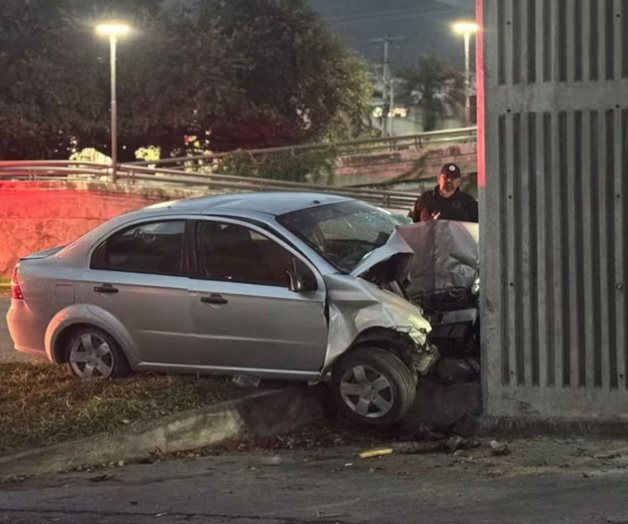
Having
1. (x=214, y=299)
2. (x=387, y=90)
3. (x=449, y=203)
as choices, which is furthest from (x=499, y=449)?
(x=387, y=90)

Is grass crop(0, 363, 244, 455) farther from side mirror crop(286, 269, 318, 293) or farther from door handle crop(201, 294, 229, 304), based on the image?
side mirror crop(286, 269, 318, 293)

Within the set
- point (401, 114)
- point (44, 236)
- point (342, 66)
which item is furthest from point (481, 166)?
point (401, 114)

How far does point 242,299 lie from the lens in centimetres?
663

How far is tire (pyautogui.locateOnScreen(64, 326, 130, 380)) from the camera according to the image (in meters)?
7.13

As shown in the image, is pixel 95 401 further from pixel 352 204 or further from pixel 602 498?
pixel 602 498

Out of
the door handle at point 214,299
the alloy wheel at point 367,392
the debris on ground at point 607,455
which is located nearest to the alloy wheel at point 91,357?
the door handle at point 214,299

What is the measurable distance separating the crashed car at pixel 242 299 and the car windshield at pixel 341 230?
1 centimetres

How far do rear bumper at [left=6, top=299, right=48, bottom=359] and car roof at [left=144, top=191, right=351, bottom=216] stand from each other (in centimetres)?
129

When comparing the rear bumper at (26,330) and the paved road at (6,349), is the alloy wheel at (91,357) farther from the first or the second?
the paved road at (6,349)

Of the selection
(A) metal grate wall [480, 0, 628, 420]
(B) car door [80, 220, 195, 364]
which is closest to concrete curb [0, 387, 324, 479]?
(B) car door [80, 220, 195, 364]

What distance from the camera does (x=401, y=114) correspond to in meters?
60.9

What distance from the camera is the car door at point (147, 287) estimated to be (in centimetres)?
686

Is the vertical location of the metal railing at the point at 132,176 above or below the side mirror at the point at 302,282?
above

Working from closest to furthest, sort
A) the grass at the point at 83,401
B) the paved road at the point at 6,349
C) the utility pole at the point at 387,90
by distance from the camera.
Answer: the grass at the point at 83,401, the paved road at the point at 6,349, the utility pole at the point at 387,90
